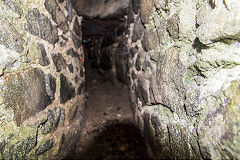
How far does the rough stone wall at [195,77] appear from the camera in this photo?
0.40 metres

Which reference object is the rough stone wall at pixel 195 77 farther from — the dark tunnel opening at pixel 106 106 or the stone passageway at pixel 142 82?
the dark tunnel opening at pixel 106 106

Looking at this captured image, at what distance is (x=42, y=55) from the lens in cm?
96

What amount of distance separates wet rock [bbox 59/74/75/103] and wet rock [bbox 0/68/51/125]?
225 millimetres

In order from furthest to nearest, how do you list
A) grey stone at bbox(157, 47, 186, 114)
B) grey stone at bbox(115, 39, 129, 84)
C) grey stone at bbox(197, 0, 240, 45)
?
grey stone at bbox(115, 39, 129, 84), grey stone at bbox(157, 47, 186, 114), grey stone at bbox(197, 0, 240, 45)

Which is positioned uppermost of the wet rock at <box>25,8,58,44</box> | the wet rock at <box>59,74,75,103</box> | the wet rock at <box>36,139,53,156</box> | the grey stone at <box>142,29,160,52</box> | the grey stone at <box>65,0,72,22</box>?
the grey stone at <box>65,0,72,22</box>

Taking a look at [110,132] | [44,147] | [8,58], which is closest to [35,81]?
[8,58]

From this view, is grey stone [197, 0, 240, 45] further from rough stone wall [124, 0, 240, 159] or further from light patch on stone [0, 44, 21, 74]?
light patch on stone [0, 44, 21, 74]

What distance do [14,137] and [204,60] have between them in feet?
2.94

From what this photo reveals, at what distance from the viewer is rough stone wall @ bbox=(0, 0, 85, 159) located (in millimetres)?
687

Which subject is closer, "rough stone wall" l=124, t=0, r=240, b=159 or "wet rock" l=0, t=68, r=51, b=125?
"rough stone wall" l=124, t=0, r=240, b=159

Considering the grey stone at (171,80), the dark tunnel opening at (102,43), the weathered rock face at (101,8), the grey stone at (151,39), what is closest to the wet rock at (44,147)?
the grey stone at (171,80)

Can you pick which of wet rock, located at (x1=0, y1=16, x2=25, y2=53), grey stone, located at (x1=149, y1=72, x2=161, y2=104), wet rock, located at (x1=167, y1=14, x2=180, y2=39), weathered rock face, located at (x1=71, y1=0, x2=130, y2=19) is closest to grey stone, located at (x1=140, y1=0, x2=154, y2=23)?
wet rock, located at (x1=167, y1=14, x2=180, y2=39)

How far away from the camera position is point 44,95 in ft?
3.17

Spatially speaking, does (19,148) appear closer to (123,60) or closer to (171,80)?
(171,80)
